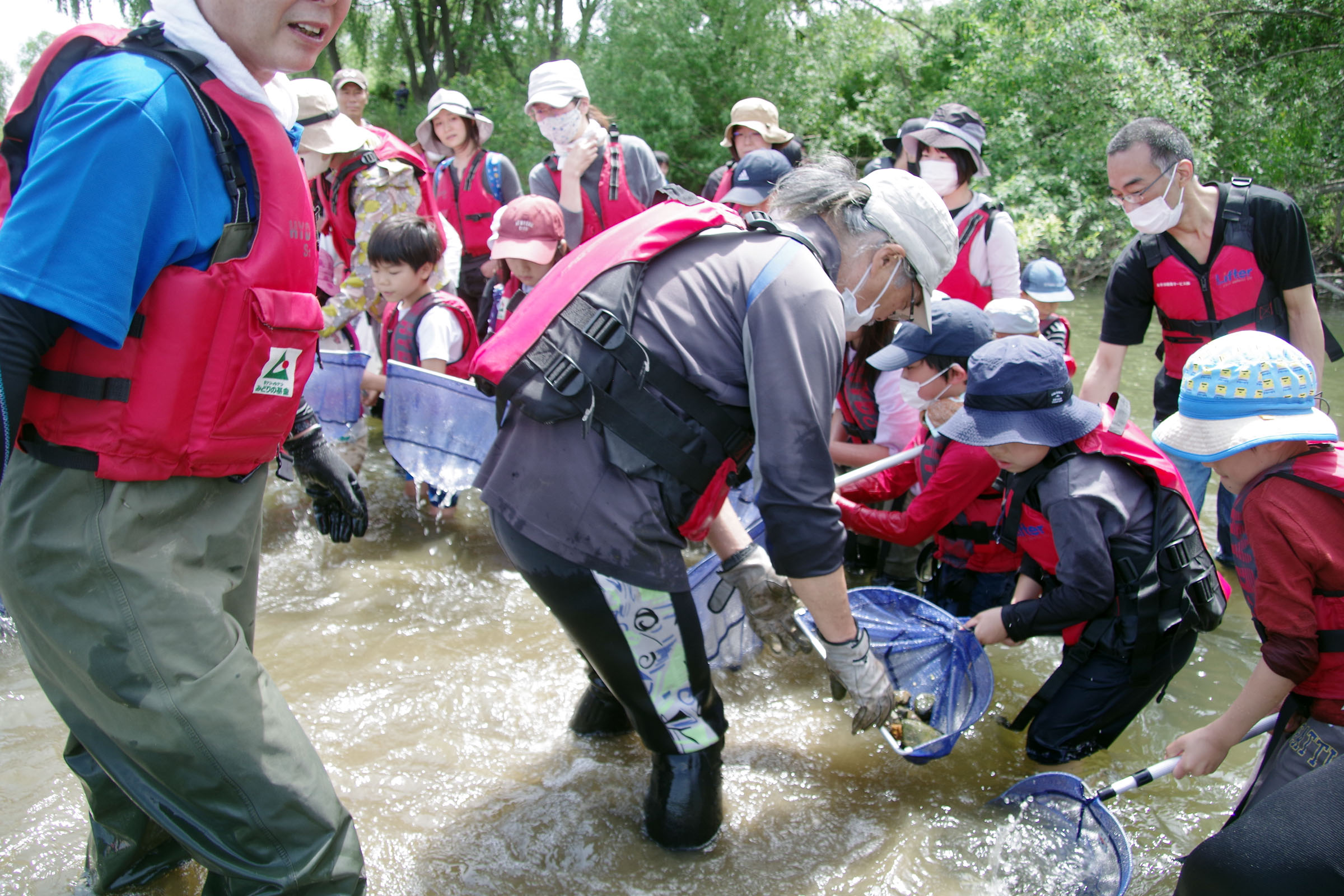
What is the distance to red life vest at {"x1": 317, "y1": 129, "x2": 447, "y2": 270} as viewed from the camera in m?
4.63

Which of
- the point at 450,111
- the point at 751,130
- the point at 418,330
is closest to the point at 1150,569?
the point at 418,330

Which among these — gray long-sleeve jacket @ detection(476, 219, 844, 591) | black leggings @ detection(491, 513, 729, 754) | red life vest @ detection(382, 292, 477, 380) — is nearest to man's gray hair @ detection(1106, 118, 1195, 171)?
gray long-sleeve jacket @ detection(476, 219, 844, 591)

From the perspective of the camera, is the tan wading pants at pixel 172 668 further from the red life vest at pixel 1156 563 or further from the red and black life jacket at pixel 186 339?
the red life vest at pixel 1156 563

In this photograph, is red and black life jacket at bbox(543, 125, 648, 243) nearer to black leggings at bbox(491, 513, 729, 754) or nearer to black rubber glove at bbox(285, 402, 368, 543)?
black rubber glove at bbox(285, 402, 368, 543)

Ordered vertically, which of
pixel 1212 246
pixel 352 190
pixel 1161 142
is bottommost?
pixel 352 190

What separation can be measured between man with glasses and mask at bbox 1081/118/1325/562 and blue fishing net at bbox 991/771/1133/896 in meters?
1.65

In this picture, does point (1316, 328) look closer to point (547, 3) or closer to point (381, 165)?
point (381, 165)

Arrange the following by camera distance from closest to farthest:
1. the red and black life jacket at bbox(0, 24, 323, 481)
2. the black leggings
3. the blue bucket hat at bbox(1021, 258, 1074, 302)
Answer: the red and black life jacket at bbox(0, 24, 323, 481) < the black leggings < the blue bucket hat at bbox(1021, 258, 1074, 302)

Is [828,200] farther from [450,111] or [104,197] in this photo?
[450,111]

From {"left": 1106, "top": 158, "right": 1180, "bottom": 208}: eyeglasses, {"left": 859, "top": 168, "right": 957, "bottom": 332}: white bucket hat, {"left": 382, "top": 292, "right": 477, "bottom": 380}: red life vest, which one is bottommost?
{"left": 382, "top": 292, "right": 477, "bottom": 380}: red life vest

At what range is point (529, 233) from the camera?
165 inches

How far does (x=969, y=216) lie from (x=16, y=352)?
4.11 m

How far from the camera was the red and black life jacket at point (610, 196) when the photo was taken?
512 cm

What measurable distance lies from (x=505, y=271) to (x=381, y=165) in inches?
32.0
